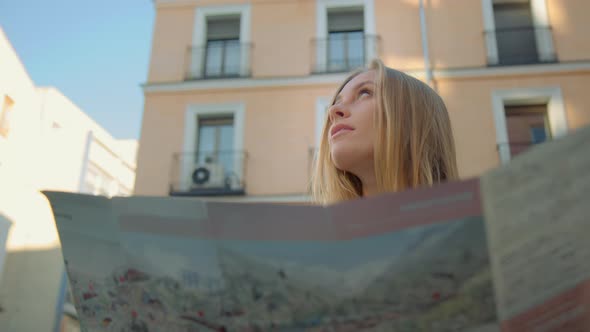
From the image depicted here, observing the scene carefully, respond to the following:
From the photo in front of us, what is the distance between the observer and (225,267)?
0.75 meters

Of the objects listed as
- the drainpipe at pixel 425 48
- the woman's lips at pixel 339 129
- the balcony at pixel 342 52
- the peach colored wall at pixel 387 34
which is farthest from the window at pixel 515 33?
the woman's lips at pixel 339 129

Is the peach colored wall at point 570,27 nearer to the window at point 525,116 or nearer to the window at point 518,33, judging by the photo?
the window at point 518,33

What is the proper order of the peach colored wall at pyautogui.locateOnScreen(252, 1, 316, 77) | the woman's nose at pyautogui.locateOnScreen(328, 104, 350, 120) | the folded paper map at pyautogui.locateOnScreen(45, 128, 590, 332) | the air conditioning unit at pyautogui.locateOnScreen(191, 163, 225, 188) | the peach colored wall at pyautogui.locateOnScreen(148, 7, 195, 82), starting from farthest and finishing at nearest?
the peach colored wall at pyautogui.locateOnScreen(148, 7, 195, 82) < the peach colored wall at pyautogui.locateOnScreen(252, 1, 316, 77) < the air conditioning unit at pyautogui.locateOnScreen(191, 163, 225, 188) < the woman's nose at pyautogui.locateOnScreen(328, 104, 350, 120) < the folded paper map at pyautogui.locateOnScreen(45, 128, 590, 332)

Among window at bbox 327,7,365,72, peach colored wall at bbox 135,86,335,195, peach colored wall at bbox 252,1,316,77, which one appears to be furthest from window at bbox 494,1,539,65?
peach colored wall at bbox 252,1,316,77

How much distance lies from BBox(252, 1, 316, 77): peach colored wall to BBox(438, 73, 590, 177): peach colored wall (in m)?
2.24

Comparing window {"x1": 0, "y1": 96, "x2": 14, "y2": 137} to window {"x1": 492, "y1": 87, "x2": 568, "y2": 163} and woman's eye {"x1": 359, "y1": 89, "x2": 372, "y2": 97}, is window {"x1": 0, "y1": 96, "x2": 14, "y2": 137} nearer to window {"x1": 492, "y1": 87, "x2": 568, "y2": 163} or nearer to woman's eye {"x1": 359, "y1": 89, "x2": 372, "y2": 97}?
window {"x1": 492, "y1": 87, "x2": 568, "y2": 163}

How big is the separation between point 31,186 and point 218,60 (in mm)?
5751

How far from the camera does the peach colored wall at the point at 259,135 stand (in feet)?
27.9

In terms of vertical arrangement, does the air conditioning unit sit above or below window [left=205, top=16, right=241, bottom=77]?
below

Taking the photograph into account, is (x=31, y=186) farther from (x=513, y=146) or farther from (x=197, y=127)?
(x=513, y=146)

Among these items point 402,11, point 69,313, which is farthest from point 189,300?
point 69,313

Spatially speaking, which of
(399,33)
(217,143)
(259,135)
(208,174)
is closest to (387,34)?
(399,33)

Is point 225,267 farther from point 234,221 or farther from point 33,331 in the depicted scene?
A: point 33,331

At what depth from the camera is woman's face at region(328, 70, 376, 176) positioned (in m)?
1.37
